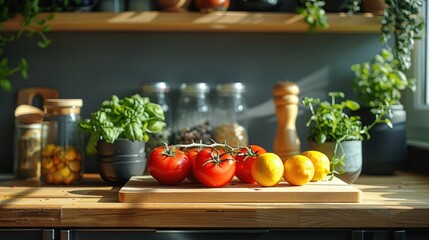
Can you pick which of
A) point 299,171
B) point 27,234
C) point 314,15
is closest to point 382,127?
point 314,15

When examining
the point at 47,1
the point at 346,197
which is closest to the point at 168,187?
the point at 346,197

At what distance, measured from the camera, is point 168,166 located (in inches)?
60.4

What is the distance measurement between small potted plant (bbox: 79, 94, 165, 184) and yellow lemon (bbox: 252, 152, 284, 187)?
15.3 inches

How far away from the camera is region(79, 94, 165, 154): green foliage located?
5.58ft

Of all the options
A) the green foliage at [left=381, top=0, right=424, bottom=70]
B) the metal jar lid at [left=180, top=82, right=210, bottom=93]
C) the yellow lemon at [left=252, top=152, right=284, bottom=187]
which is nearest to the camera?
the yellow lemon at [left=252, top=152, right=284, bottom=187]

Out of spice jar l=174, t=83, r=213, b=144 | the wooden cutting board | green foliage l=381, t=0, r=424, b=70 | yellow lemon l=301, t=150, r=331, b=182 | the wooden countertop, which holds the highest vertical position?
green foliage l=381, t=0, r=424, b=70

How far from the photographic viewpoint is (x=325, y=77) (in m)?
2.14

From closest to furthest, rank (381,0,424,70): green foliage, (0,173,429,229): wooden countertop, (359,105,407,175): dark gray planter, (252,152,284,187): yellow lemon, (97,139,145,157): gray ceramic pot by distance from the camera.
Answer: (0,173,429,229): wooden countertop → (252,152,284,187): yellow lemon → (97,139,145,157): gray ceramic pot → (381,0,424,70): green foliage → (359,105,407,175): dark gray planter

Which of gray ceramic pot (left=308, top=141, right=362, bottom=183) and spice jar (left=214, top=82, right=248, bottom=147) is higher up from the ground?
spice jar (left=214, top=82, right=248, bottom=147)

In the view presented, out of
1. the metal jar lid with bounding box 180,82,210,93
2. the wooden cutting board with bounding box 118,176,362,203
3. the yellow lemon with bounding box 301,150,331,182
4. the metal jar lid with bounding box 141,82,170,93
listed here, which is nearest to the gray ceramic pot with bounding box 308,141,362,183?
the yellow lemon with bounding box 301,150,331,182

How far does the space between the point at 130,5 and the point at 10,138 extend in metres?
0.64

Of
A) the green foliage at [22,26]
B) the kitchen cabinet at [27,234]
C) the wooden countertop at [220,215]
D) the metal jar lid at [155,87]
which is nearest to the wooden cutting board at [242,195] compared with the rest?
the wooden countertop at [220,215]

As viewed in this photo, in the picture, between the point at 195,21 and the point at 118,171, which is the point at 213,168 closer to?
the point at 118,171

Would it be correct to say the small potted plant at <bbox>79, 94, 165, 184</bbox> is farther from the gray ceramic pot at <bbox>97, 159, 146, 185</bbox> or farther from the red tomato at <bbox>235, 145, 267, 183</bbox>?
the red tomato at <bbox>235, 145, 267, 183</bbox>
